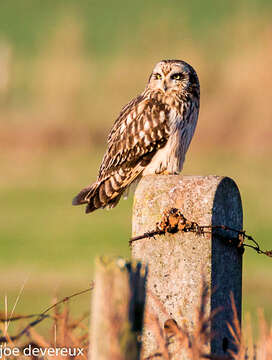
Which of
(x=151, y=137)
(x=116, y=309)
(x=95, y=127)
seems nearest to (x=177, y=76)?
(x=151, y=137)

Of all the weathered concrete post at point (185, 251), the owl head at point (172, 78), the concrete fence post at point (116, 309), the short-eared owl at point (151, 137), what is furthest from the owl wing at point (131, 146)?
the concrete fence post at point (116, 309)

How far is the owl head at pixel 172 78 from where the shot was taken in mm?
5744

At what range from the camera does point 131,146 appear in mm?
5578

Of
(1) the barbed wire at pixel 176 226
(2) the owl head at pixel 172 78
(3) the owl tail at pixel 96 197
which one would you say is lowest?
(1) the barbed wire at pixel 176 226

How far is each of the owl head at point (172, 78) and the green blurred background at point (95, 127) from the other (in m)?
9.11

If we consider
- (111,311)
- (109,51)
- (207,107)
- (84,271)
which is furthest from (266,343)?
(109,51)

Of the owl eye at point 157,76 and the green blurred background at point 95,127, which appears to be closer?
the owl eye at point 157,76

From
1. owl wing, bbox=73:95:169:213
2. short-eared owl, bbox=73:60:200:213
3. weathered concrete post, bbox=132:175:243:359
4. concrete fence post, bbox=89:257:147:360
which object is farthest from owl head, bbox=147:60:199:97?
concrete fence post, bbox=89:257:147:360

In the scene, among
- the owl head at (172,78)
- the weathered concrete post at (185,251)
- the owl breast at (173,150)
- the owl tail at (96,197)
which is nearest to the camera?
the weathered concrete post at (185,251)

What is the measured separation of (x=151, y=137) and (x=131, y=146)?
0.14 meters

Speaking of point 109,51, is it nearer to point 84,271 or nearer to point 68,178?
point 68,178

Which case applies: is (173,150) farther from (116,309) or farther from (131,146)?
(116,309)

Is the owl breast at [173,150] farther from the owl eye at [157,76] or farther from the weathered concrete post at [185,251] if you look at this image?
Answer: the weathered concrete post at [185,251]

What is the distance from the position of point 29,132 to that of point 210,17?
19401 millimetres
